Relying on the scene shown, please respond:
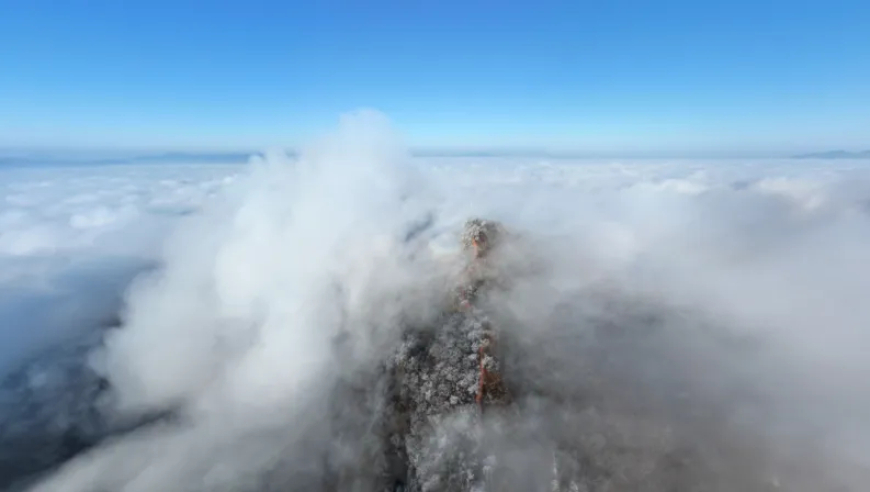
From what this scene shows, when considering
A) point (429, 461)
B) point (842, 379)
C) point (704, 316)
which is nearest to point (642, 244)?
point (704, 316)

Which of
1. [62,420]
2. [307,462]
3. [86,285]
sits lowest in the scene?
[86,285]

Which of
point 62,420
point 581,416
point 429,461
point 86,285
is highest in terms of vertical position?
point 581,416

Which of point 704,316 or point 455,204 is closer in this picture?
point 704,316

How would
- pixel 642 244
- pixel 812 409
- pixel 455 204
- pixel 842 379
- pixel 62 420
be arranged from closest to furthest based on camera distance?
pixel 812 409 → pixel 842 379 → pixel 62 420 → pixel 642 244 → pixel 455 204

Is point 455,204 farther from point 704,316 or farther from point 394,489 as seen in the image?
point 394,489

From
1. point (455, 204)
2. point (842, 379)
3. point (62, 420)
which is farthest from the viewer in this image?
point (455, 204)

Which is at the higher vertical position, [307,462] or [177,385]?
[307,462]

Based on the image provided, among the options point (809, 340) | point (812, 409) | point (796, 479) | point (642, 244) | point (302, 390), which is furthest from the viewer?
point (642, 244)

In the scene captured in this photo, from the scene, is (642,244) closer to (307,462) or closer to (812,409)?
(812,409)

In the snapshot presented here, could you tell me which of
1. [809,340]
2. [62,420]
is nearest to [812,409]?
[809,340]
